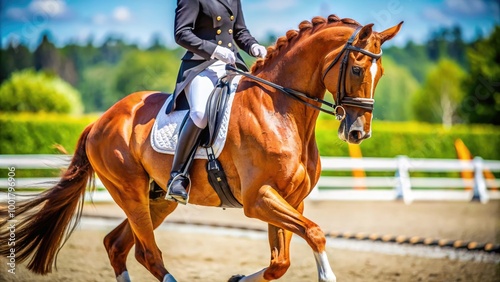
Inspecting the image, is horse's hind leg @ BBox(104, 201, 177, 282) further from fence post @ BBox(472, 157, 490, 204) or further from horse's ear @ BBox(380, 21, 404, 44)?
fence post @ BBox(472, 157, 490, 204)

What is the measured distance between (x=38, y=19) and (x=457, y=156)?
600 inches

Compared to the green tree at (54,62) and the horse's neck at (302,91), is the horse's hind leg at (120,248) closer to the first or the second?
the horse's neck at (302,91)

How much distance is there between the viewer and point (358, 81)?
4.36 meters

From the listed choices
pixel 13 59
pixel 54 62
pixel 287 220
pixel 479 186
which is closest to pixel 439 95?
pixel 54 62

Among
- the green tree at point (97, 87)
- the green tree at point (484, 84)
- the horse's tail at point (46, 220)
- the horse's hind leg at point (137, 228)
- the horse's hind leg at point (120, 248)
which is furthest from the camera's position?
the green tree at point (97, 87)

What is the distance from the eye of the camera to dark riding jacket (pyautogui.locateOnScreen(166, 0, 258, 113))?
4.93 meters

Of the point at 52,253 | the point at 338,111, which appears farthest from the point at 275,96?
the point at 52,253

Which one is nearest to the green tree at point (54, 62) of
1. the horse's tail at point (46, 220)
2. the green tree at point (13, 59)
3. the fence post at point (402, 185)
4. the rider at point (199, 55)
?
the green tree at point (13, 59)

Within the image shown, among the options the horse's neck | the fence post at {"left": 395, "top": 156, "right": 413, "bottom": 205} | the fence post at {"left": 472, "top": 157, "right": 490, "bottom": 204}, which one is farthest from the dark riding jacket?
the fence post at {"left": 472, "top": 157, "right": 490, "bottom": 204}

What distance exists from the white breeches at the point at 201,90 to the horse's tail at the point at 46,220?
5.19ft

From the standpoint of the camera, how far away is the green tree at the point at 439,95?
4159cm

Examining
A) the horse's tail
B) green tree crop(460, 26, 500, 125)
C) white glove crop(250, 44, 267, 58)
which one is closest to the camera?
white glove crop(250, 44, 267, 58)

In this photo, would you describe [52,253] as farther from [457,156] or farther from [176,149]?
[457,156]

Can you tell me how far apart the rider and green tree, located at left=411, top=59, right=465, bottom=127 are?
36.7 meters
